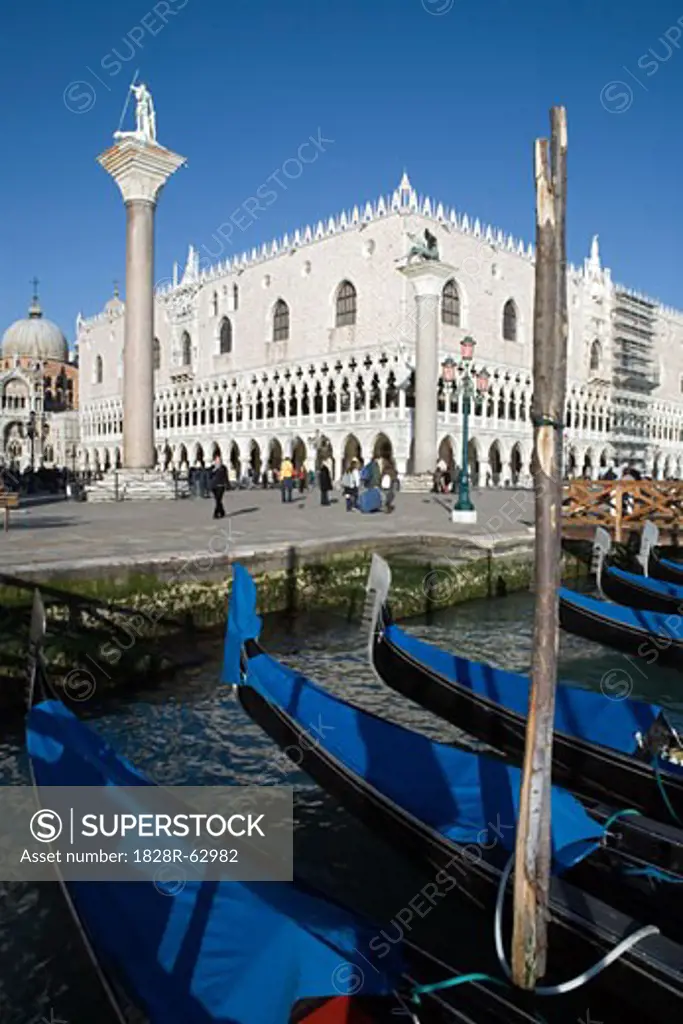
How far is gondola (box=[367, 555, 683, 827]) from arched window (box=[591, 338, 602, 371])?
37269mm

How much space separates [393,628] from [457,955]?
8.21 ft

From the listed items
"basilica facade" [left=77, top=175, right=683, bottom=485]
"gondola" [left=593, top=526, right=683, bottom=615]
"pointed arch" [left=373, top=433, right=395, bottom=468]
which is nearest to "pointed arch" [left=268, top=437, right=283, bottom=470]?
"basilica facade" [left=77, top=175, right=683, bottom=485]

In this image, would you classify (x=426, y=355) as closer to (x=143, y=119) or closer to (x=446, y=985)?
(x=143, y=119)

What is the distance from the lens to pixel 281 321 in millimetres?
35031

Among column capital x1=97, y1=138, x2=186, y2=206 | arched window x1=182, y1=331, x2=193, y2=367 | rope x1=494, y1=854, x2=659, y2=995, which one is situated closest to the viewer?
rope x1=494, y1=854, x2=659, y2=995

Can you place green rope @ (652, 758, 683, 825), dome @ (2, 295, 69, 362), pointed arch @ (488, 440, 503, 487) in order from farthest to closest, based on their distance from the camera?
dome @ (2, 295, 69, 362)
pointed arch @ (488, 440, 503, 487)
green rope @ (652, 758, 683, 825)

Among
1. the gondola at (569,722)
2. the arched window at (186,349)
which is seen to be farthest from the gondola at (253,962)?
the arched window at (186,349)

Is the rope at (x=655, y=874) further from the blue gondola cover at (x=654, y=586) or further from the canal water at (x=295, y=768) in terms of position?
the blue gondola cover at (x=654, y=586)

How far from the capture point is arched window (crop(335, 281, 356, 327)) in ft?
104

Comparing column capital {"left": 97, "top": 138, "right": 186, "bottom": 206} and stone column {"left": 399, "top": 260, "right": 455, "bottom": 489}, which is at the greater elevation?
column capital {"left": 97, "top": 138, "right": 186, "bottom": 206}

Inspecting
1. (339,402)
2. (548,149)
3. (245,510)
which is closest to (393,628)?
(548,149)

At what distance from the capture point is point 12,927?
10.1 ft

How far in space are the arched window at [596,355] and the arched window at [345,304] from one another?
14565 millimetres

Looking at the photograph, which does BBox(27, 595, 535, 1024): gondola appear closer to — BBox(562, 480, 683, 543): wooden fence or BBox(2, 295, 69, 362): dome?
BBox(562, 480, 683, 543): wooden fence
